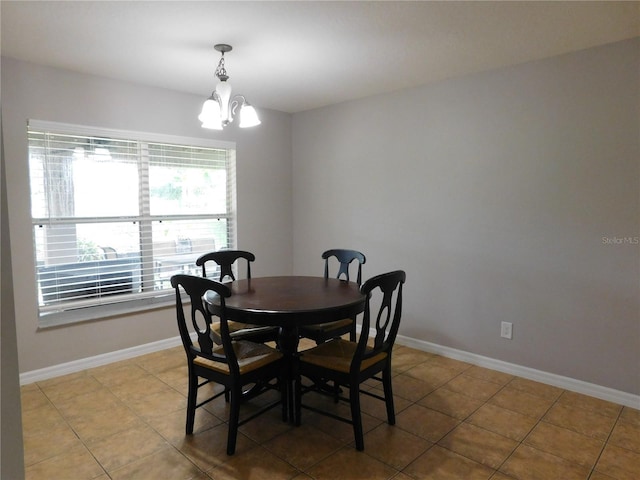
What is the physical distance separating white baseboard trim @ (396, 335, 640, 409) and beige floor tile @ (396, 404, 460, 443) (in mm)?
949

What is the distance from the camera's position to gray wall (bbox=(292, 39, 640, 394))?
2.68 meters

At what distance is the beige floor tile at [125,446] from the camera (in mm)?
2125

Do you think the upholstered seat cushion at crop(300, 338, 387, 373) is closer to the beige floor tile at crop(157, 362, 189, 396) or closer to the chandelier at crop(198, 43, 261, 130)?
the beige floor tile at crop(157, 362, 189, 396)

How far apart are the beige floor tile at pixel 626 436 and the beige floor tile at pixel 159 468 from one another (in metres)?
2.28

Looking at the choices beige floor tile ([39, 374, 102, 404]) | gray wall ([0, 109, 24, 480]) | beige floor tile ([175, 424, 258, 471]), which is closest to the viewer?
gray wall ([0, 109, 24, 480])

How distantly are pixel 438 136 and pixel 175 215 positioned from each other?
2.48 m

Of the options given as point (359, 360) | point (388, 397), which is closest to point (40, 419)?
point (359, 360)

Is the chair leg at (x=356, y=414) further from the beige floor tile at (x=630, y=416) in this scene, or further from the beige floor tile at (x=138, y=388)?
the beige floor tile at (x=630, y=416)

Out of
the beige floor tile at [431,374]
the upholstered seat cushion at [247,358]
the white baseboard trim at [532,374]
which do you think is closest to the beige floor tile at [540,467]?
the beige floor tile at [431,374]

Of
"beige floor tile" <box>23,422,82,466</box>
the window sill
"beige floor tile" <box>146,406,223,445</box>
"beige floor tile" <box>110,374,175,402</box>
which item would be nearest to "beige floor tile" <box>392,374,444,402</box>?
"beige floor tile" <box>146,406,223,445</box>

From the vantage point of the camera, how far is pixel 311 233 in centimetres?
463

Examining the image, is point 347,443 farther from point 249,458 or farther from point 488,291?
point 488,291

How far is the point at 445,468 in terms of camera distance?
2.06m

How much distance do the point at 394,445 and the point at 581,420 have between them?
1.24 meters
